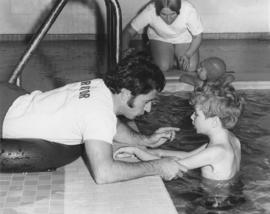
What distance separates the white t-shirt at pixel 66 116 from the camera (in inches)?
125

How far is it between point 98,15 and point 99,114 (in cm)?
719

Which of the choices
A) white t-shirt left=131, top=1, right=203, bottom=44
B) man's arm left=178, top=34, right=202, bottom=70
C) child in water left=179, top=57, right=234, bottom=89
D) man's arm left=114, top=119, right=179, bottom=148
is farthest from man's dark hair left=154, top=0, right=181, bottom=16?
man's arm left=114, top=119, right=179, bottom=148

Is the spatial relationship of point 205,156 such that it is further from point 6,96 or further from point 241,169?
point 6,96

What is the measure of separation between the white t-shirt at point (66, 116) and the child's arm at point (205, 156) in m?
0.66

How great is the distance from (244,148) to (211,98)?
3.79ft

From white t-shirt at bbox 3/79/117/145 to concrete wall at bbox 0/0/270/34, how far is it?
6.60 metres

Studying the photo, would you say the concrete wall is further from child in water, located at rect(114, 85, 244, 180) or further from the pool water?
child in water, located at rect(114, 85, 244, 180)

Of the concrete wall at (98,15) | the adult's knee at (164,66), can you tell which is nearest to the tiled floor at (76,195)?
the adult's knee at (164,66)

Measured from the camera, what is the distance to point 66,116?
3318 mm

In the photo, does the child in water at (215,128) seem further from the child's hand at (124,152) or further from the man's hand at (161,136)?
the man's hand at (161,136)

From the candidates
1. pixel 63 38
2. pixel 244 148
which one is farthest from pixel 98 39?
pixel 244 148

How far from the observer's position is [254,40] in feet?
34.1

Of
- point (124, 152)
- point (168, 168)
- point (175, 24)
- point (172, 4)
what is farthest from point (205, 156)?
point (175, 24)

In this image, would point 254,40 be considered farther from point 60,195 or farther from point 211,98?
point 60,195
